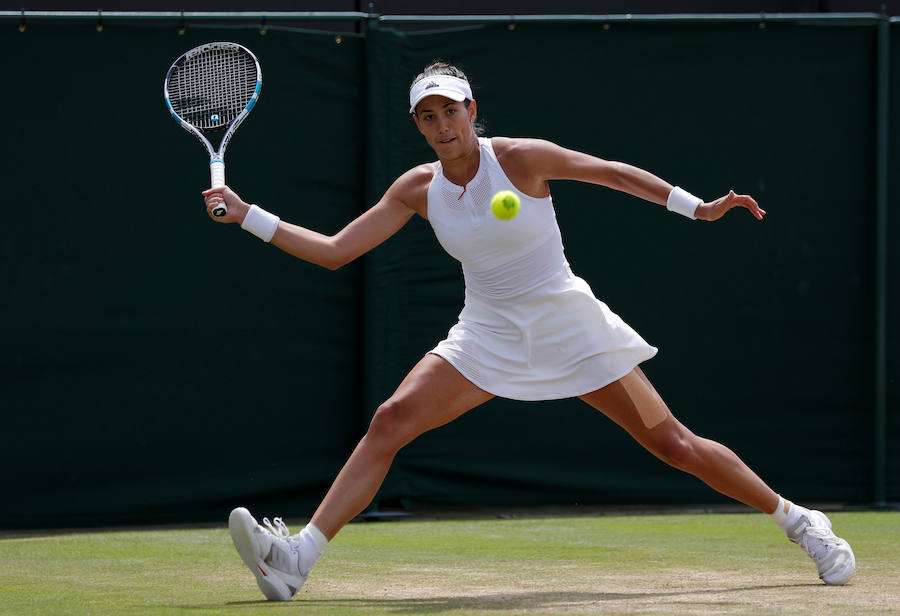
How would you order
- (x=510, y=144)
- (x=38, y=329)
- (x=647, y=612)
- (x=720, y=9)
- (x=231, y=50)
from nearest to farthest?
(x=647, y=612)
(x=510, y=144)
(x=231, y=50)
(x=38, y=329)
(x=720, y=9)

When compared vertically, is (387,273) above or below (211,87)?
below

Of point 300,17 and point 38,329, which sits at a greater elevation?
point 300,17

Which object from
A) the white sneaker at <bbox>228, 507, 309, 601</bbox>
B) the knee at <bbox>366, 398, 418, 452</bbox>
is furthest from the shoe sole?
the knee at <bbox>366, 398, 418, 452</bbox>

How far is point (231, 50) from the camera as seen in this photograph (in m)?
5.76

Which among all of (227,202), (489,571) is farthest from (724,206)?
(489,571)

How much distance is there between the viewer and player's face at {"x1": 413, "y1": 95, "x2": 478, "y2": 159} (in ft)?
14.6

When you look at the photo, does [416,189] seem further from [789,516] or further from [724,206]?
[789,516]

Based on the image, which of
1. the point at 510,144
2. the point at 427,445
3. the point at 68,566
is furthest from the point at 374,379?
the point at 510,144

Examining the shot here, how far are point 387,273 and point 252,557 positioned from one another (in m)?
2.88

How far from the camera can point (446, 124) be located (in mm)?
4445

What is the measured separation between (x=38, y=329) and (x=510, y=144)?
294cm

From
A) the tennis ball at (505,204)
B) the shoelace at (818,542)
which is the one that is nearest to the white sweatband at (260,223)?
the tennis ball at (505,204)

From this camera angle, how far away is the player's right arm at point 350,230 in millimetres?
4504

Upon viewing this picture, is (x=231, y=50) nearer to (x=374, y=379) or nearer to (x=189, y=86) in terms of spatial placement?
(x=189, y=86)
